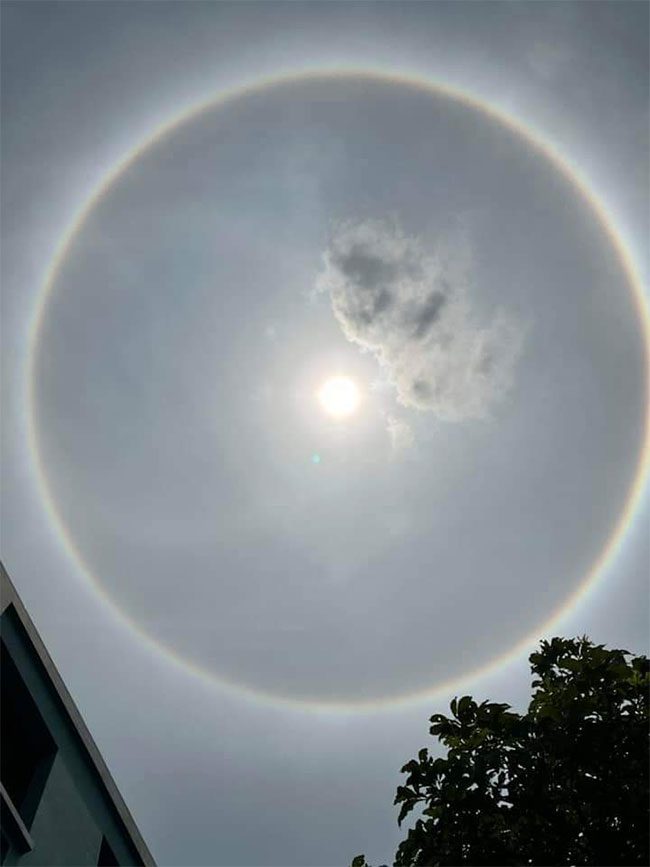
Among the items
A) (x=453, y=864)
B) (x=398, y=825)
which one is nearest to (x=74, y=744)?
(x=398, y=825)

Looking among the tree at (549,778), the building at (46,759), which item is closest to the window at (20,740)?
the building at (46,759)

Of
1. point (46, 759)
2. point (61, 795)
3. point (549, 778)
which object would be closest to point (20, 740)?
Result: point (46, 759)

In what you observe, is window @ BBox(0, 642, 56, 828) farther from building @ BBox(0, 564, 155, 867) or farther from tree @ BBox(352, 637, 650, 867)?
tree @ BBox(352, 637, 650, 867)

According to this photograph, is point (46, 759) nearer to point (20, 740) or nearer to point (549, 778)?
point (20, 740)

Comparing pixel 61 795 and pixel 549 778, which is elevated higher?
pixel 549 778

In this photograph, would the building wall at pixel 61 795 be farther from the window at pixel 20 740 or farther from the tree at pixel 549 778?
the tree at pixel 549 778
